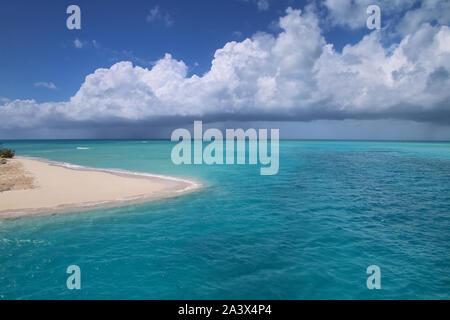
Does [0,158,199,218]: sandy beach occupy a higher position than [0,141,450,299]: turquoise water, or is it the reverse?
[0,158,199,218]: sandy beach

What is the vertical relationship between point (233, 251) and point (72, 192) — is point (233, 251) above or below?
below

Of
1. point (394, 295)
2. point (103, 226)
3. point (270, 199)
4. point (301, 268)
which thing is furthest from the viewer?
point (270, 199)

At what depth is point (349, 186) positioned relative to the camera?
26.6 metres

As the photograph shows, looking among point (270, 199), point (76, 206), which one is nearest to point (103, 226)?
point (76, 206)

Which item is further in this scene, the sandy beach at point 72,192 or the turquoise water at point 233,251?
the sandy beach at point 72,192

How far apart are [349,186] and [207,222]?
19721mm

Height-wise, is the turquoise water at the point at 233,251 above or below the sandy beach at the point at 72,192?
below

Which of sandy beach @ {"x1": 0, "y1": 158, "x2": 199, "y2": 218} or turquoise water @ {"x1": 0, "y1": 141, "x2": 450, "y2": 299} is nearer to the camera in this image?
turquoise water @ {"x1": 0, "y1": 141, "x2": 450, "y2": 299}

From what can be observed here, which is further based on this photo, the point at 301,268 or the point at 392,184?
the point at 392,184

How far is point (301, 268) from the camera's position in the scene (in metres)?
9.79

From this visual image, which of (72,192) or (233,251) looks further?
(72,192)
